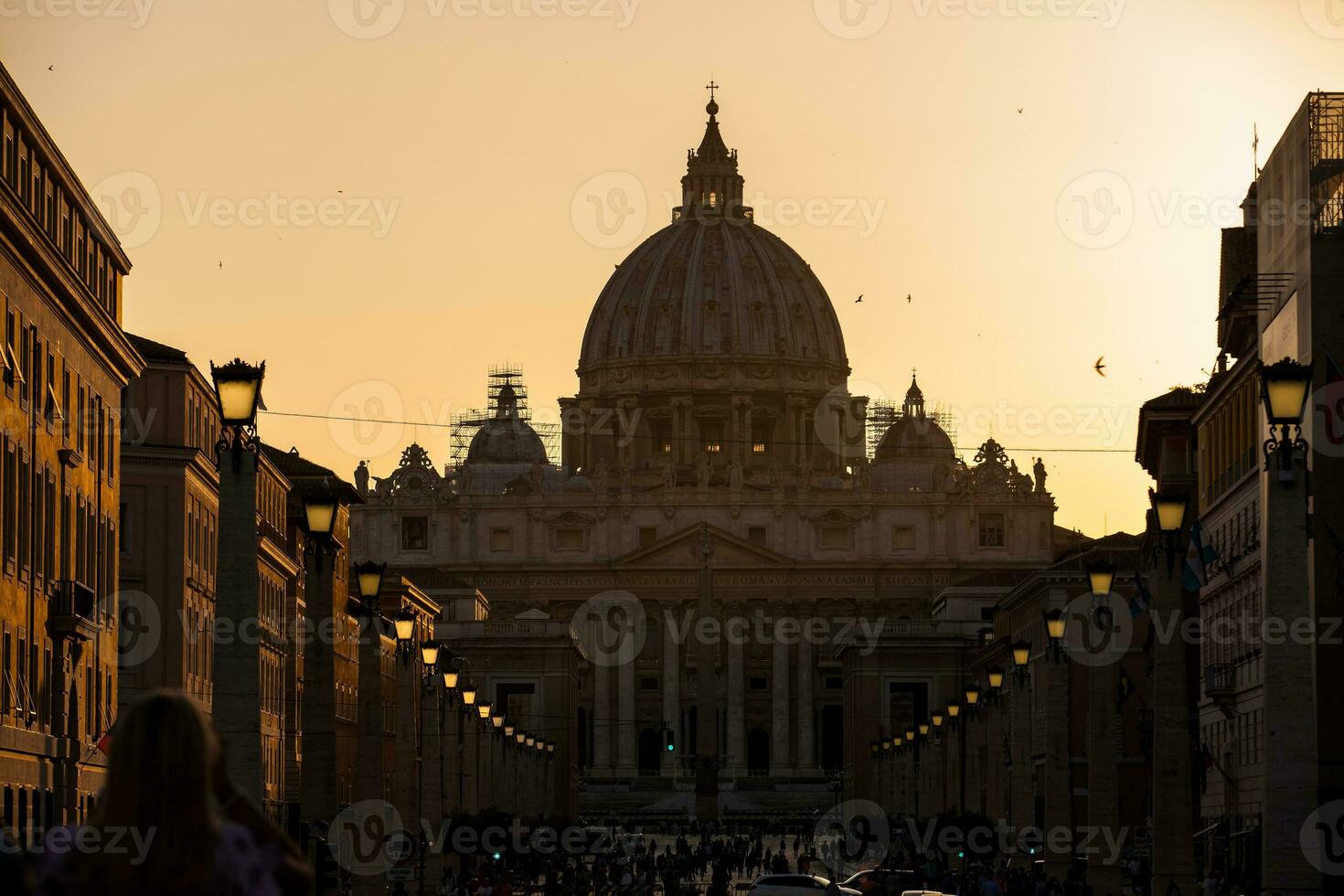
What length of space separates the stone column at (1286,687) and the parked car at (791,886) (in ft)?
93.8

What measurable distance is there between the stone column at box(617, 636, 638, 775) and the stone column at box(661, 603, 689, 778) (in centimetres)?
221

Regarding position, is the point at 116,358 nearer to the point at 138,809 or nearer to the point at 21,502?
the point at 21,502

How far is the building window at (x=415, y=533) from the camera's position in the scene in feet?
622

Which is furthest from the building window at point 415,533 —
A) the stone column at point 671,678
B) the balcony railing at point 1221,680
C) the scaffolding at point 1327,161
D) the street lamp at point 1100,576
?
the street lamp at point 1100,576

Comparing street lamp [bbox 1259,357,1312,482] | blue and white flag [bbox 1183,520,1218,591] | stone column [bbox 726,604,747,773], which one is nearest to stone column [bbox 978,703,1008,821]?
blue and white flag [bbox 1183,520,1218,591]

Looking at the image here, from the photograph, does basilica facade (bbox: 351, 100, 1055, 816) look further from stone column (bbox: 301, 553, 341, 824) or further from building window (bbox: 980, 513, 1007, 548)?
stone column (bbox: 301, 553, 341, 824)

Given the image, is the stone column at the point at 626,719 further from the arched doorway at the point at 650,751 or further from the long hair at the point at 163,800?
the long hair at the point at 163,800

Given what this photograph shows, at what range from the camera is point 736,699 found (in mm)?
183625

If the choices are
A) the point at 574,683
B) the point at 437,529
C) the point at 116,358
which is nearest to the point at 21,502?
the point at 116,358

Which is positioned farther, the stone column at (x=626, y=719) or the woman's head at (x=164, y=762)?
the stone column at (x=626, y=719)

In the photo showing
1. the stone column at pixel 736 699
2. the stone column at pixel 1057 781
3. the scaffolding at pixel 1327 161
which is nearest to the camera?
the stone column at pixel 1057 781

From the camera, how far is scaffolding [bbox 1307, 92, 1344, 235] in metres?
45.5

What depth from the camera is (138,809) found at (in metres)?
8.51

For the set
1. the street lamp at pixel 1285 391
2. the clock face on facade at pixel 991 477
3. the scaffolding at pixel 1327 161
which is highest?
the clock face on facade at pixel 991 477
